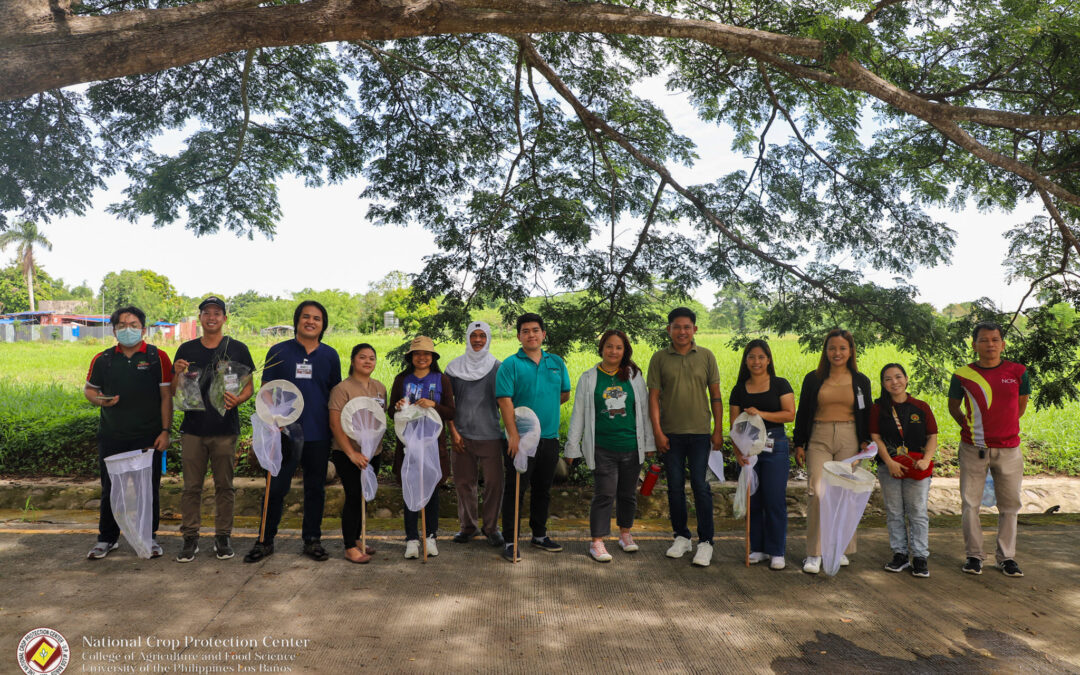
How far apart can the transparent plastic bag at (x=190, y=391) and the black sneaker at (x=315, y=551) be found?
110 centimetres

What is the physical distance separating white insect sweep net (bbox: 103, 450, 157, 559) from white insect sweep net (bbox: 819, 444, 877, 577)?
427 cm

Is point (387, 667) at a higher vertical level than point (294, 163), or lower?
lower

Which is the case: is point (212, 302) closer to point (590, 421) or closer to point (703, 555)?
point (590, 421)

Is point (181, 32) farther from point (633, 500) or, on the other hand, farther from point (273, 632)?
point (633, 500)

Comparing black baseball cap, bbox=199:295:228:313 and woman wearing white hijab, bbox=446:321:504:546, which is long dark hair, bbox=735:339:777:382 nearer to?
woman wearing white hijab, bbox=446:321:504:546

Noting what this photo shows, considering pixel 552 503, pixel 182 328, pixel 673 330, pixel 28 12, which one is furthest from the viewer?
pixel 182 328

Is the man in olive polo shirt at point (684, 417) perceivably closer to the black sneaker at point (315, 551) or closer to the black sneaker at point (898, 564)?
the black sneaker at point (898, 564)

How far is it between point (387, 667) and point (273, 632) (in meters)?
0.69

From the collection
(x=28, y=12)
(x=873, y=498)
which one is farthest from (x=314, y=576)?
(x=873, y=498)

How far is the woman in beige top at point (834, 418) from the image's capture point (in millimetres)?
3986

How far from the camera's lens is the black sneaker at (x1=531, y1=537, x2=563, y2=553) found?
426 centimetres

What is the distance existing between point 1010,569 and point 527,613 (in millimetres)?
3138

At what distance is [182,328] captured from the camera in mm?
35688

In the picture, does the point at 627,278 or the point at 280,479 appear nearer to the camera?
the point at 280,479
